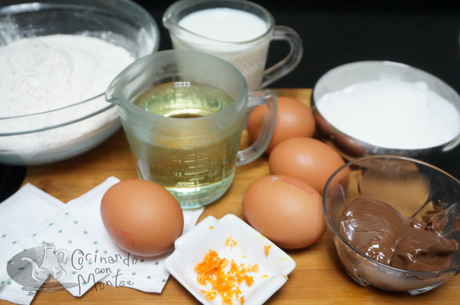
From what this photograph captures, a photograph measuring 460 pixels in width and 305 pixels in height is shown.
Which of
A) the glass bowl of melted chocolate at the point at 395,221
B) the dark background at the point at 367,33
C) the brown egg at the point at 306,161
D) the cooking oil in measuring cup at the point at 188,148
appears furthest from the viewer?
the dark background at the point at 367,33

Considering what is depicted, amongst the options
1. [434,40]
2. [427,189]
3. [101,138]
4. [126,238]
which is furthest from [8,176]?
[434,40]

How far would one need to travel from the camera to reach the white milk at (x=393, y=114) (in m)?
1.07

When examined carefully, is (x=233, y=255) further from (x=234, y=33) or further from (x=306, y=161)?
(x=234, y=33)

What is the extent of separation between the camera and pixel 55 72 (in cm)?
108

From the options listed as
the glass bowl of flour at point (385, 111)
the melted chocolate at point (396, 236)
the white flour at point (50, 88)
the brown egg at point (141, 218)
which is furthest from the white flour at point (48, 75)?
the melted chocolate at point (396, 236)

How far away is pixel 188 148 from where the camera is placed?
859 millimetres

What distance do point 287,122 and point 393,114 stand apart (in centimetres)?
32

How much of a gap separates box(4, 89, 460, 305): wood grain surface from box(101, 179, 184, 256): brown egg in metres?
0.10

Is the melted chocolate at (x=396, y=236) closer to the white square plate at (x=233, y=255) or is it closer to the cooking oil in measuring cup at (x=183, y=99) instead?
the white square plate at (x=233, y=255)

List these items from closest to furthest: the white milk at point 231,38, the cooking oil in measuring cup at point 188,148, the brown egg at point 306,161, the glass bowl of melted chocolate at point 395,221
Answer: the glass bowl of melted chocolate at point 395,221
the cooking oil in measuring cup at point 188,148
the brown egg at point 306,161
the white milk at point 231,38

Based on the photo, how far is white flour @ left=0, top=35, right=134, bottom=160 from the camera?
3.12ft

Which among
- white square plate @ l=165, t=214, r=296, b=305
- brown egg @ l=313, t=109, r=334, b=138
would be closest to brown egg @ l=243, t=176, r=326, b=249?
white square plate @ l=165, t=214, r=296, b=305

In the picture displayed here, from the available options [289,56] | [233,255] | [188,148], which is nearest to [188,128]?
[188,148]

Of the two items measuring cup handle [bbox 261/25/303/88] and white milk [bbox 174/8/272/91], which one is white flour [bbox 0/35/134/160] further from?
measuring cup handle [bbox 261/25/303/88]
